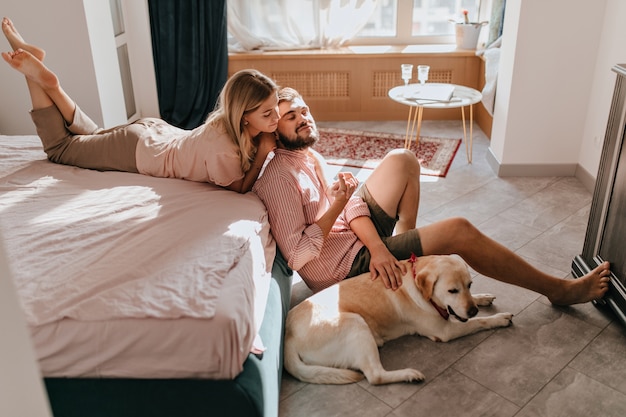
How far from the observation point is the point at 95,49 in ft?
11.1

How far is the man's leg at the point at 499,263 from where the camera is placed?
204 cm

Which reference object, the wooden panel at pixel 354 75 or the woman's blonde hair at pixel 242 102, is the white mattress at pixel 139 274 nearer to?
the woman's blonde hair at pixel 242 102

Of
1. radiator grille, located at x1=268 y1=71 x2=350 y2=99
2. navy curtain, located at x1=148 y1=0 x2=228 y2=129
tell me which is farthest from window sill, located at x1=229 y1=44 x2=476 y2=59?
navy curtain, located at x1=148 y1=0 x2=228 y2=129

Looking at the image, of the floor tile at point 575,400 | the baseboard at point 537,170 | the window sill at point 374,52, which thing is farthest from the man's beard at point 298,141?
the window sill at point 374,52

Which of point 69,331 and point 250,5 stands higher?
point 250,5

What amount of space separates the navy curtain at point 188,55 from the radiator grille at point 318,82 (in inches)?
19.4

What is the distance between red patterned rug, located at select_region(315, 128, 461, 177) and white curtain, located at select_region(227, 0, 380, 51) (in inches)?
32.4

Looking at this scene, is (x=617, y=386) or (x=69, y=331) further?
(x=617, y=386)

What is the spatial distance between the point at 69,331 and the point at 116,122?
2.51 meters

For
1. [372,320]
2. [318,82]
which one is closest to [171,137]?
[372,320]

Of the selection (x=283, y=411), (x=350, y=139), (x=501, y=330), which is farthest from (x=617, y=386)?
(x=350, y=139)

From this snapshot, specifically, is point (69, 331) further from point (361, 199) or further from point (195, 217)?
point (361, 199)

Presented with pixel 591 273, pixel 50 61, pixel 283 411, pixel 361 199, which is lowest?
pixel 283 411

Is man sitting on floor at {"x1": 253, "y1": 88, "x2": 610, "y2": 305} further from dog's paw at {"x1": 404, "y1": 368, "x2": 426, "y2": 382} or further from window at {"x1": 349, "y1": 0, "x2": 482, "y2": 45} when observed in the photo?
window at {"x1": 349, "y1": 0, "x2": 482, "y2": 45}
